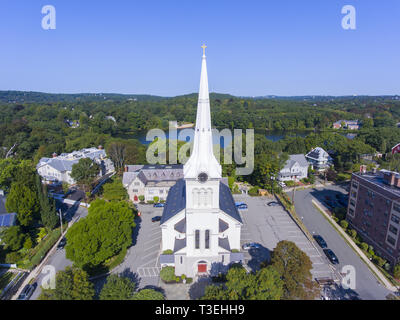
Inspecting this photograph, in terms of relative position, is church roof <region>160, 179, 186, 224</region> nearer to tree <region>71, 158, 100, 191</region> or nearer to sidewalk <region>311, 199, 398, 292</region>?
tree <region>71, 158, 100, 191</region>

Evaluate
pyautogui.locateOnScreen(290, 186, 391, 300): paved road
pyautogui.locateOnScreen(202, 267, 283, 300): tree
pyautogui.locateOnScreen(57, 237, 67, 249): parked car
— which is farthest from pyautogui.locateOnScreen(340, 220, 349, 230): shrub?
pyautogui.locateOnScreen(57, 237, 67, 249): parked car

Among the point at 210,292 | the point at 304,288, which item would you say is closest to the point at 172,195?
the point at 210,292

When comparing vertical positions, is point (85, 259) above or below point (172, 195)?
below

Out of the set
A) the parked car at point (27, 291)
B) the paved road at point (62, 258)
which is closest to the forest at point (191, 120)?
the paved road at point (62, 258)

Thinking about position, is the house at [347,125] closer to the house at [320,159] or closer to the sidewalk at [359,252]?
the house at [320,159]

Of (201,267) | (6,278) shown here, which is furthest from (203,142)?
(6,278)
